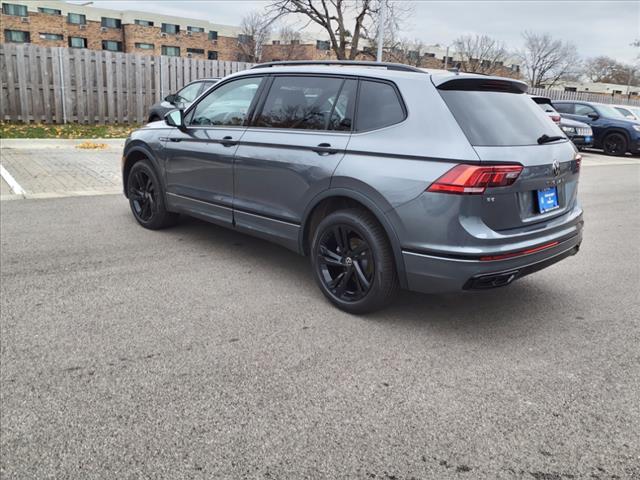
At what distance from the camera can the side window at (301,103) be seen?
13.8 ft

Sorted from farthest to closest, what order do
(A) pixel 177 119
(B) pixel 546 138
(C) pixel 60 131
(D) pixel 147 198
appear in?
(C) pixel 60 131, (D) pixel 147 198, (A) pixel 177 119, (B) pixel 546 138

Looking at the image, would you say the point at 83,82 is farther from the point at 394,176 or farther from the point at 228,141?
the point at 394,176

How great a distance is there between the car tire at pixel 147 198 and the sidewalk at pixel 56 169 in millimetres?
1950

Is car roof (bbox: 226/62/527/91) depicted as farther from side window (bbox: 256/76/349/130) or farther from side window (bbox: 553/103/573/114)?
side window (bbox: 553/103/573/114)

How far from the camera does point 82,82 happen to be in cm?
1622

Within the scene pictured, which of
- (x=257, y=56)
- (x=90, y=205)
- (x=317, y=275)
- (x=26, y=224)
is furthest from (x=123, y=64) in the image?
(x=257, y=56)

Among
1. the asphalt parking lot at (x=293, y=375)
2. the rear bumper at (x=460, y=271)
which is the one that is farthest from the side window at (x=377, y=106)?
the asphalt parking lot at (x=293, y=375)

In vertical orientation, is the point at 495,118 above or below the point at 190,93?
below

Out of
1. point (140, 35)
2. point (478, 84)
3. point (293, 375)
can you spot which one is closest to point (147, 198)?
point (293, 375)

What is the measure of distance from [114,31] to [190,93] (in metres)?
56.1

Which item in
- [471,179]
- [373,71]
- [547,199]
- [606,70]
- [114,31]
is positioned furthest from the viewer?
[606,70]

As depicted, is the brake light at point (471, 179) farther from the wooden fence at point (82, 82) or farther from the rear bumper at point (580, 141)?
the rear bumper at point (580, 141)

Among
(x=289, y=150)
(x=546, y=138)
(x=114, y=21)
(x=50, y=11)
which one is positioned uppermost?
(x=50, y=11)

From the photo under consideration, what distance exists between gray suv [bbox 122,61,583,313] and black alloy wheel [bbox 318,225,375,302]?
1 centimetres
